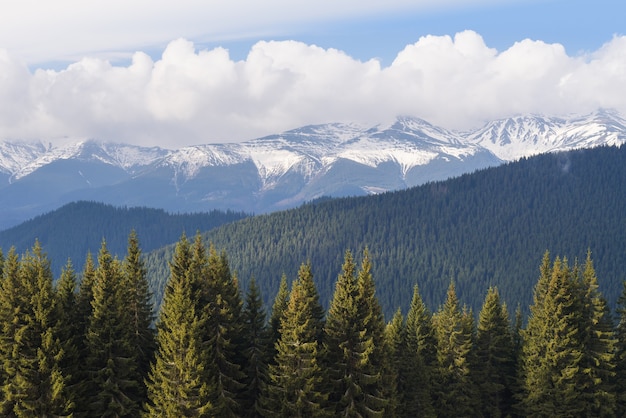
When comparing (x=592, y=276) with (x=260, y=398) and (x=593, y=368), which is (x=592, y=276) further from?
(x=260, y=398)

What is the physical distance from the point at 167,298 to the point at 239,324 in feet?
23.5

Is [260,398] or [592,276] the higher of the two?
[592,276]

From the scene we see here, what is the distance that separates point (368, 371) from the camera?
175ft

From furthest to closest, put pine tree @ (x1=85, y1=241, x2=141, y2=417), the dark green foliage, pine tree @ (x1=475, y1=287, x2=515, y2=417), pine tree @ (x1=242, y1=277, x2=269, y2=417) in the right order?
pine tree @ (x1=475, y1=287, x2=515, y2=417) → the dark green foliage → pine tree @ (x1=242, y1=277, x2=269, y2=417) → pine tree @ (x1=85, y1=241, x2=141, y2=417)

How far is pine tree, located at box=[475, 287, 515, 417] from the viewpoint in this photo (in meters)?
76.4

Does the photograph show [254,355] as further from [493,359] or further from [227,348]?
[493,359]

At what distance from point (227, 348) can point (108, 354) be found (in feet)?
28.9

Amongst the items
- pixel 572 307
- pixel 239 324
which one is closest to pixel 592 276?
pixel 572 307

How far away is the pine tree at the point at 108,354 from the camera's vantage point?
48531 millimetres

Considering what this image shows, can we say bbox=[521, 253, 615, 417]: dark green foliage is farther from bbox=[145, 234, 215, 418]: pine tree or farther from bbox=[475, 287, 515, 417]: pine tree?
bbox=[145, 234, 215, 418]: pine tree

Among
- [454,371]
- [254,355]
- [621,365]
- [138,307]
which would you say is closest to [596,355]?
[621,365]

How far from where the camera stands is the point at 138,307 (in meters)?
54.2

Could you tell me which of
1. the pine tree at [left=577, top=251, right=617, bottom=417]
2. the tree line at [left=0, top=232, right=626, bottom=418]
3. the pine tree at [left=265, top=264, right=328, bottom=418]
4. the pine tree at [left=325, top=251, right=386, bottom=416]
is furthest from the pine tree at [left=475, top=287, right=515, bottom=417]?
the pine tree at [left=265, top=264, right=328, bottom=418]

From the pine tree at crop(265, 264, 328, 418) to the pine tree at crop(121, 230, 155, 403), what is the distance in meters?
9.79
